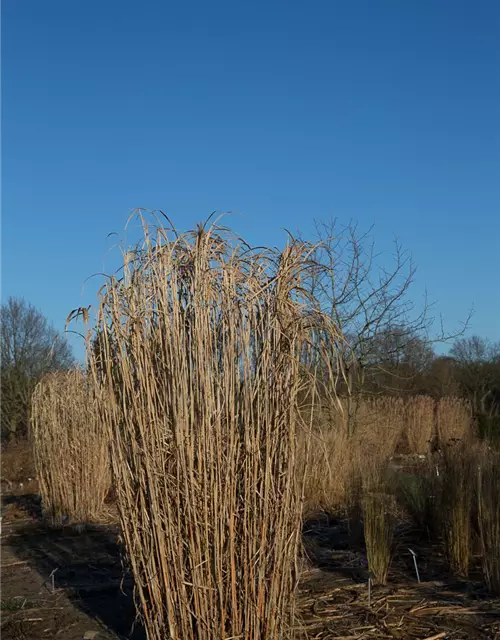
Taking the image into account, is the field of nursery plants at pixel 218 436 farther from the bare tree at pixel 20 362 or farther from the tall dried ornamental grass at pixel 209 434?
the bare tree at pixel 20 362

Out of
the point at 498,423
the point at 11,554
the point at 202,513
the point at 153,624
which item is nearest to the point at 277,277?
the point at 202,513

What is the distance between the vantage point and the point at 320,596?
14.9 feet

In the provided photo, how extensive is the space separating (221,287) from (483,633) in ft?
8.17

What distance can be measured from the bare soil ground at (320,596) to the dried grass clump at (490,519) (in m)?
0.17

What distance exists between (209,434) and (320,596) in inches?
76.8

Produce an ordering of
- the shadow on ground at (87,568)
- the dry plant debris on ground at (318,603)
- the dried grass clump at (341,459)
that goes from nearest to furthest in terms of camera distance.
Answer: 1. the dry plant debris on ground at (318,603)
2. the shadow on ground at (87,568)
3. the dried grass clump at (341,459)

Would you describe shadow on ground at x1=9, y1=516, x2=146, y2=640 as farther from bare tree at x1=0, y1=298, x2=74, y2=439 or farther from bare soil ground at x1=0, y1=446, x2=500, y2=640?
bare tree at x1=0, y1=298, x2=74, y2=439

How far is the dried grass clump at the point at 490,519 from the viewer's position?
4.49m

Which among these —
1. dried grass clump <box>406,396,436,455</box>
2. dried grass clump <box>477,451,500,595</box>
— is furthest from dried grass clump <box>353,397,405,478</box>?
dried grass clump <box>477,451,500,595</box>

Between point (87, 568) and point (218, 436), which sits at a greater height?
point (218, 436)

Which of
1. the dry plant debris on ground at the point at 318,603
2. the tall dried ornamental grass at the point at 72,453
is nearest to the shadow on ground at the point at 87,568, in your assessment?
the dry plant debris on ground at the point at 318,603

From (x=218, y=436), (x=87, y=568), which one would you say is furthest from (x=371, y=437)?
(x=218, y=436)

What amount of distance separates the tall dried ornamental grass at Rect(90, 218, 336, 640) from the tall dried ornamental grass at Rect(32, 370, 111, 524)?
5.16 meters

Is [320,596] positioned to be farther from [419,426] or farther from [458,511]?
[419,426]
